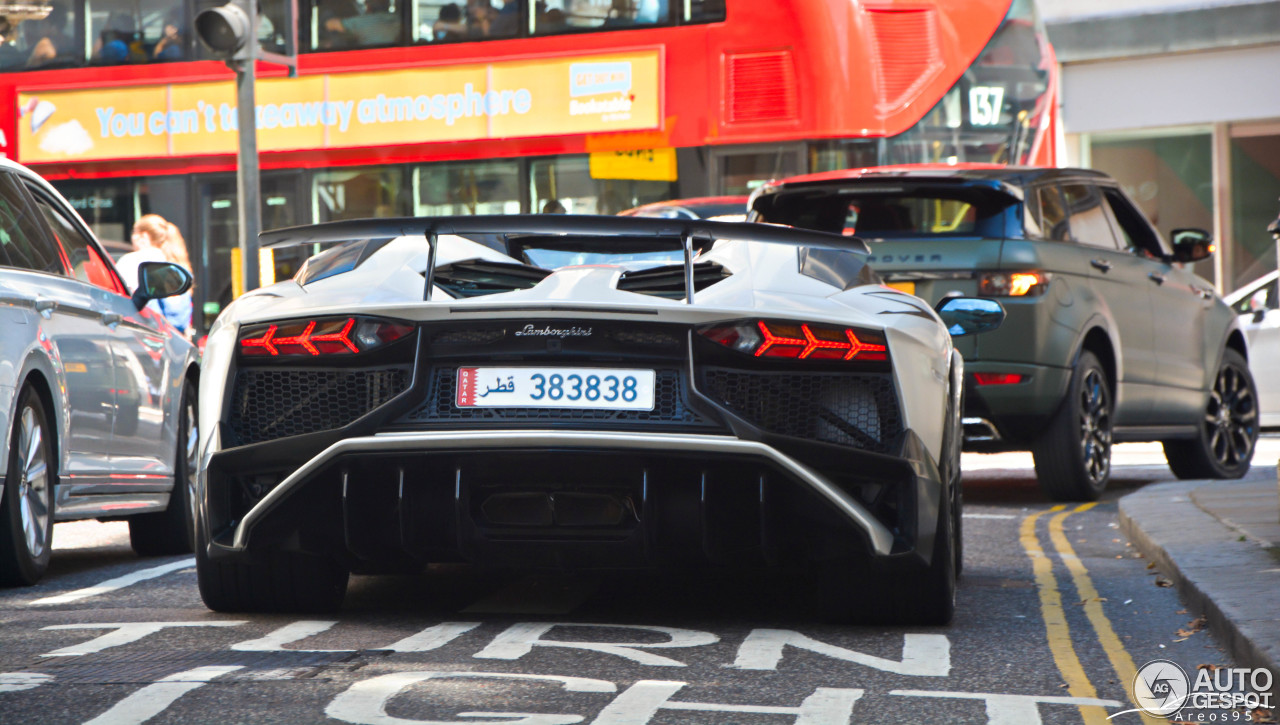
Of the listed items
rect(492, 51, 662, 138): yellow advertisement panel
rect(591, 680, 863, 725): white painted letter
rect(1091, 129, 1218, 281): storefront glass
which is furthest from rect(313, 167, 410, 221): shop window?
rect(591, 680, 863, 725): white painted letter

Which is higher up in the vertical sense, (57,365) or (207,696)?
(57,365)

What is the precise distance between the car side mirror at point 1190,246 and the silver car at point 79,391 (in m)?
5.82

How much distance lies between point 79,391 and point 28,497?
598 mm

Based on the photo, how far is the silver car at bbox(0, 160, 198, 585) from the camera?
6.59m

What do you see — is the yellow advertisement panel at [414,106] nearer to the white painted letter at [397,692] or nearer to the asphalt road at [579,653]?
the asphalt road at [579,653]

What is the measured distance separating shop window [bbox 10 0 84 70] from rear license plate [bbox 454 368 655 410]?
1665 centimetres

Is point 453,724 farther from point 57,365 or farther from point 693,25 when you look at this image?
point 693,25

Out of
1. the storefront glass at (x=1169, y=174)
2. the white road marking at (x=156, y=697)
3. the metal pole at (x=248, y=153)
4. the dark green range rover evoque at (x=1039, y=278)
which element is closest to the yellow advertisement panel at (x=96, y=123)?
the metal pole at (x=248, y=153)

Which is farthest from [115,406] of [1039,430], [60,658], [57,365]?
[1039,430]

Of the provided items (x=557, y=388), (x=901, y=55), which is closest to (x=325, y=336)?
(x=557, y=388)

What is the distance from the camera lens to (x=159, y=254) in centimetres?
1305

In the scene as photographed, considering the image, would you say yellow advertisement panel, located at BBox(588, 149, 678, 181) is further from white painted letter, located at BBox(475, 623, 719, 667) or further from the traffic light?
white painted letter, located at BBox(475, 623, 719, 667)

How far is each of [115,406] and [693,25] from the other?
11347 millimetres

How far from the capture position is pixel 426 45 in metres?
19.2
